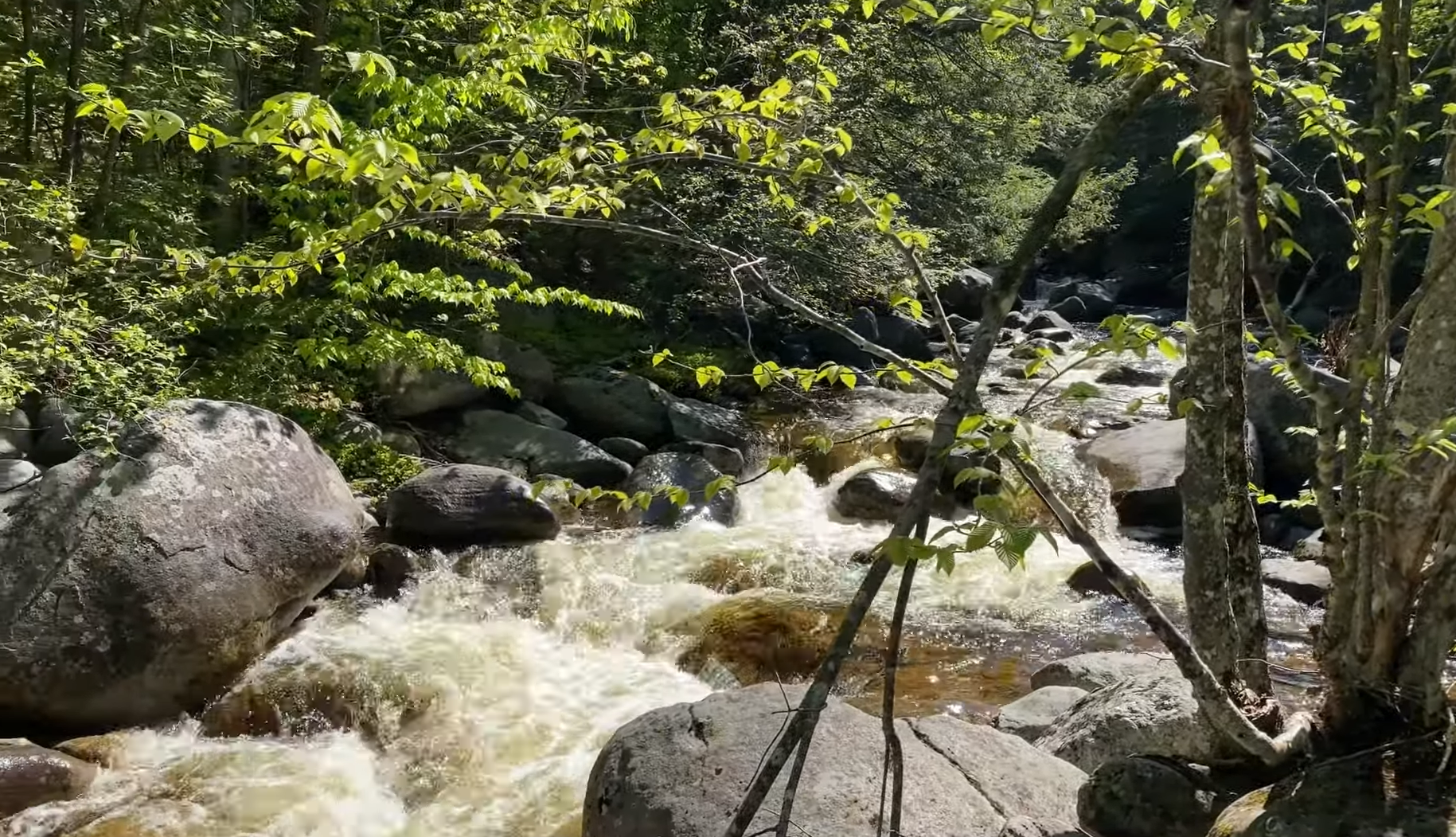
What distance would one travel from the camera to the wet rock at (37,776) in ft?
16.2

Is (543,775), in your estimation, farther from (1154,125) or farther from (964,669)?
(1154,125)

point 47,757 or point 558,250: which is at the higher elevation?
point 558,250

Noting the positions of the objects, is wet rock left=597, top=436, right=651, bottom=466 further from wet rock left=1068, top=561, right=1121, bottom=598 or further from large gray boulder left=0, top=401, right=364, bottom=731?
wet rock left=1068, top=561, right=1121, bottom=598

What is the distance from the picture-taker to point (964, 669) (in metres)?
7.03

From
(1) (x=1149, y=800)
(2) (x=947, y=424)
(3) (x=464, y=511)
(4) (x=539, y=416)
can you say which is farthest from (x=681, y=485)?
(2) (x=947, y=424)

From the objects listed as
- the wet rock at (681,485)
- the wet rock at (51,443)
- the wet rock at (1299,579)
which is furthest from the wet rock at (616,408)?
the wet rock at (1299,579)

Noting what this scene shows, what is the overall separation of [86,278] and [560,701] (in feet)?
15.6

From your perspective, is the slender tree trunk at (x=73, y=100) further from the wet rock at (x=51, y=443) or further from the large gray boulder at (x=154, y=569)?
the large gray boulder at (x=154, y=569)

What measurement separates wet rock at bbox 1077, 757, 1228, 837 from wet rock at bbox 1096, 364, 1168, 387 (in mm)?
12381

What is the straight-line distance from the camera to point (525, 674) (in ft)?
22.5

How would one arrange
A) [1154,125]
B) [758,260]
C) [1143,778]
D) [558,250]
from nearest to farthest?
[758,260] < [1143,778] < [558,250] < [1154,125]

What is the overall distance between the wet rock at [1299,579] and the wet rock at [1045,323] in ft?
38.7

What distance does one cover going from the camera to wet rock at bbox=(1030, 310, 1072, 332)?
785 inches

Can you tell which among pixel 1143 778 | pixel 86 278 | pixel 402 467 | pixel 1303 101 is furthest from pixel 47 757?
pixel 1303 101
